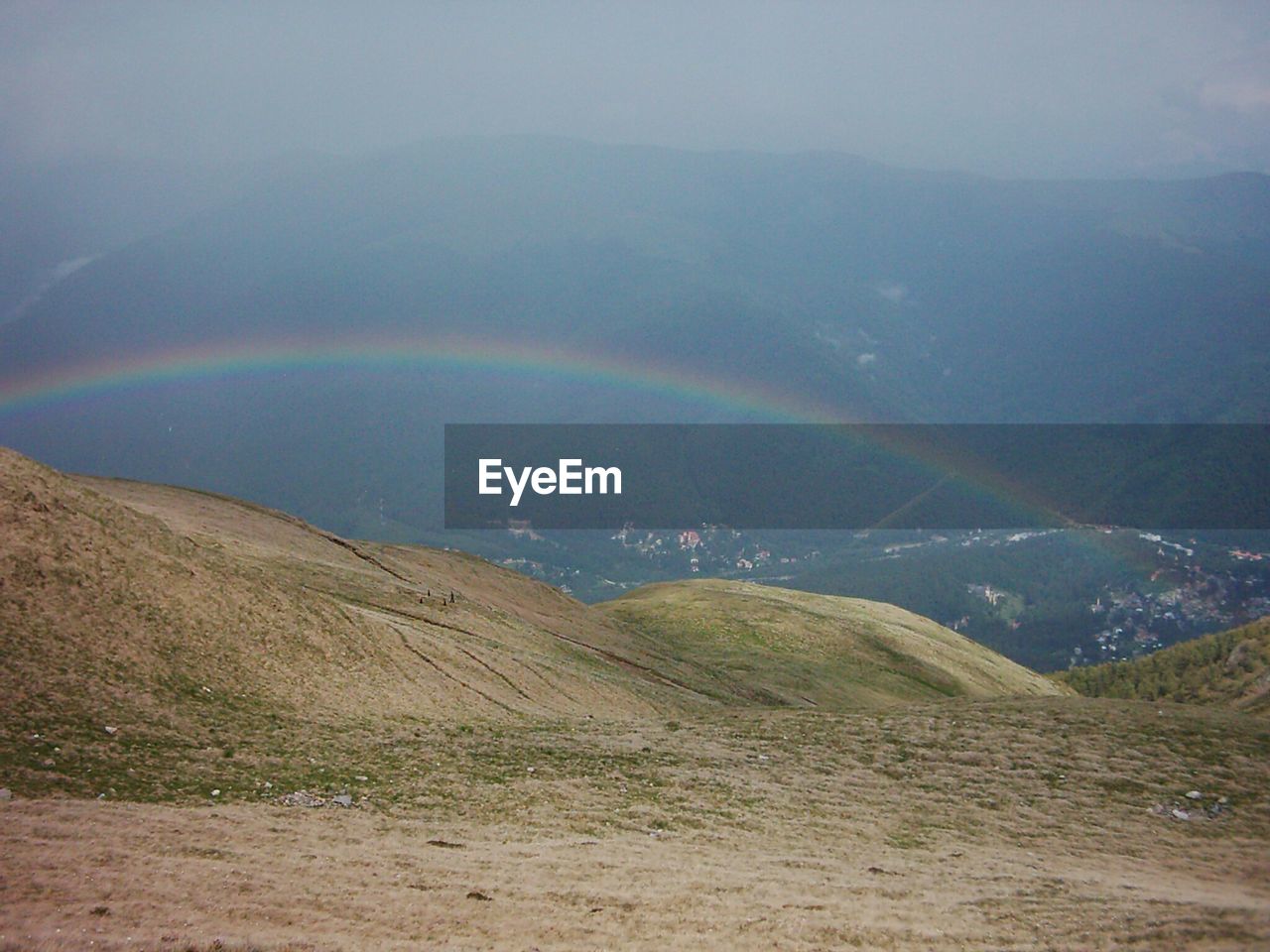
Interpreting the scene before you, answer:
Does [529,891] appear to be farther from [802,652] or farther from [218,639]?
[802,652]

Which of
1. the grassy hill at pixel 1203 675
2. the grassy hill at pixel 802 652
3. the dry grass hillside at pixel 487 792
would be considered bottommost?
the grassy hill at pixel 1203 675

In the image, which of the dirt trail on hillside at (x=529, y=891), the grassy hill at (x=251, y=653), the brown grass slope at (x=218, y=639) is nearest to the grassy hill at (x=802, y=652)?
the grassy hill at (x=251, y=653)

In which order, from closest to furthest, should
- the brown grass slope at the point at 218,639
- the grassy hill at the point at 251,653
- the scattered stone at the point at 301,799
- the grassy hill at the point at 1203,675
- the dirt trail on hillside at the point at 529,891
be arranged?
the dirt trail on hillside at the point at 529,891
the scattered stone at the point at 301,799
the grassy hill at the point at 251,653
the brown grass slope at the point at 218,639
the grassy hill at the point at 1203,675

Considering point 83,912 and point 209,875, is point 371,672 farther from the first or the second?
point 83,912

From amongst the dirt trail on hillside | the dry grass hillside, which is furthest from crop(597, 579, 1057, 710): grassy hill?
the dirt trail on hillside

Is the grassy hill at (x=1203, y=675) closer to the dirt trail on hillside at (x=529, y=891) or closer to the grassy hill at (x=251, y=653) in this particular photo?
the grassy hill at (x=251, y=653)

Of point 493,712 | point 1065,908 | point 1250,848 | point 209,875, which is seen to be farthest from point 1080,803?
point 209,875

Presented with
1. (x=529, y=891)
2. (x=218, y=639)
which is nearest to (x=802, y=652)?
(x=218, y=639)
